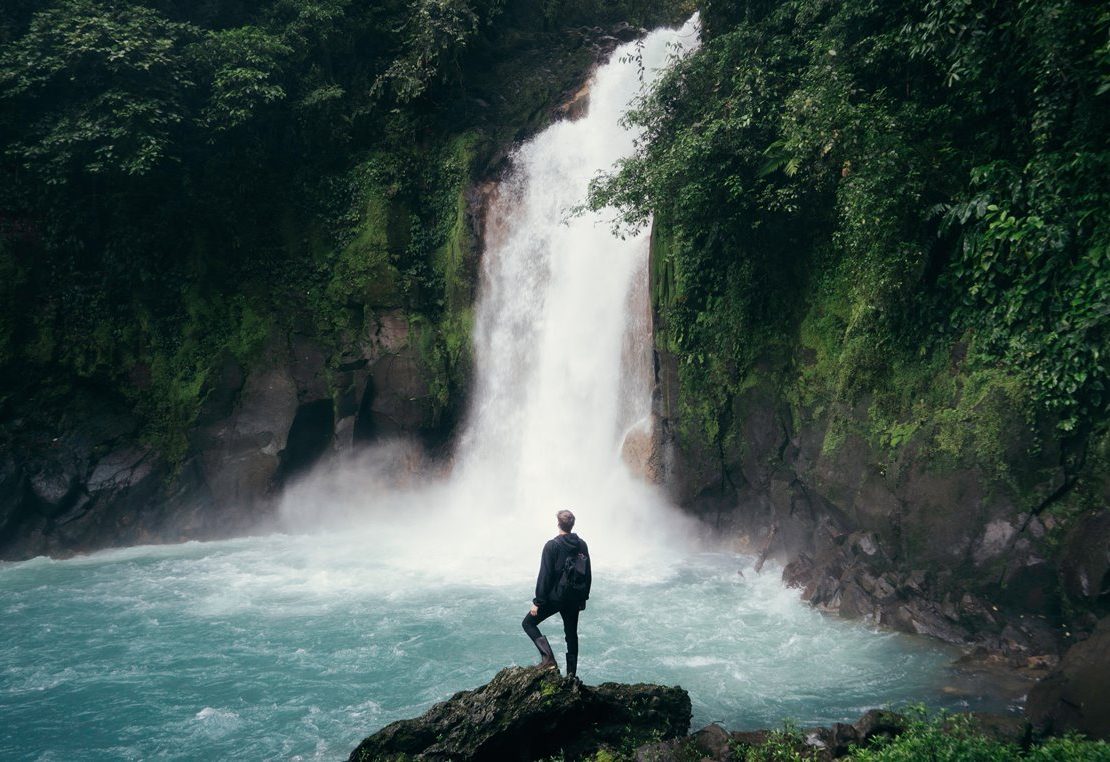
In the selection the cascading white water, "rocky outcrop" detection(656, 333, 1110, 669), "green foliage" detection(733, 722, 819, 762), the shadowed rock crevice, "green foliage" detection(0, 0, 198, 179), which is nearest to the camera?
"green foliage" detection(733, 722, 819, 762)

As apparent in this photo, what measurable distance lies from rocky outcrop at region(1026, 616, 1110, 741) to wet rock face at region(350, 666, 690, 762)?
353 centimetres

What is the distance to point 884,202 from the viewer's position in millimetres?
8711

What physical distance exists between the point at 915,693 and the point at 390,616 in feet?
23.1

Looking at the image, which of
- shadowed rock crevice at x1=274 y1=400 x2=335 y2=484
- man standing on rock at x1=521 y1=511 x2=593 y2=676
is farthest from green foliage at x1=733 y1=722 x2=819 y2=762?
shadowed rock crevice at x1=274 y1=400 x2=335 y2=484

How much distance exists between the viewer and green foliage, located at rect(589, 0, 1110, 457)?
7449 millimetres

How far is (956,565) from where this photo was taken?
898cm

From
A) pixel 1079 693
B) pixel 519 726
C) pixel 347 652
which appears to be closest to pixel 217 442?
pixel 347 652

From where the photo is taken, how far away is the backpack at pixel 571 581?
6.68m

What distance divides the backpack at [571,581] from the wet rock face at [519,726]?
29.6 inches

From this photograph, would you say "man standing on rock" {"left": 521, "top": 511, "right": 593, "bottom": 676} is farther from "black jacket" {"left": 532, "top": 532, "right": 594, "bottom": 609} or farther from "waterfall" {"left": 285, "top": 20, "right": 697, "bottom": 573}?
"waterfall" {"left": 285, "top": 20, "right": 697, "bottom": 573}

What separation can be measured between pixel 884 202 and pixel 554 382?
8600 millimetres

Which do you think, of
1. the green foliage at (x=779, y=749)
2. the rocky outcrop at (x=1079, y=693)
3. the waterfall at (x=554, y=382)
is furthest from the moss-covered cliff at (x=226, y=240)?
the rocky outcrop at (x=1079, y=693)

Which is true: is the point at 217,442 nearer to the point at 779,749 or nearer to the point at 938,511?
the point at 779,749

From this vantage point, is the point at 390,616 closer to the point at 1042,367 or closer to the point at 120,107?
the point at 1042,367
